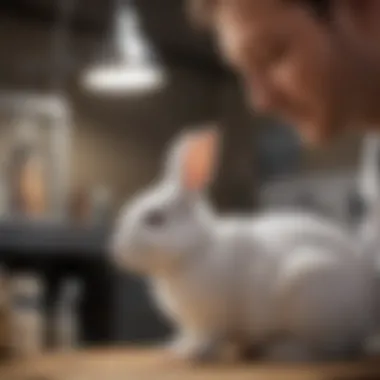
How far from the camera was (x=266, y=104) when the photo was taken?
2.32 feet

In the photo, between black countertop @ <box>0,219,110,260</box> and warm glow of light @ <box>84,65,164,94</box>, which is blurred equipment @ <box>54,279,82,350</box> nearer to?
black countertop @ <box>0,219,110,260</box>

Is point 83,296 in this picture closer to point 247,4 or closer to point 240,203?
point 240,203

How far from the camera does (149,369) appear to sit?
0.66m

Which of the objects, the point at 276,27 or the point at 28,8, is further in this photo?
the point at 28,8

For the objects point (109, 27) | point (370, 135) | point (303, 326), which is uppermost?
point (109, 27)

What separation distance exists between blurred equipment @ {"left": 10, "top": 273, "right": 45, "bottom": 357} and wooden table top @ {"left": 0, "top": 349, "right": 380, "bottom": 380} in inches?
1.3

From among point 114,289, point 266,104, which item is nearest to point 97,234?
point 114,289

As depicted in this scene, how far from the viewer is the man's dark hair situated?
0.63m

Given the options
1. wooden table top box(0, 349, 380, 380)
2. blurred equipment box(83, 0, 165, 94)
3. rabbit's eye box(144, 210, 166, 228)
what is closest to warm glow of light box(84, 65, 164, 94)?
blurred equipment box(83, 0, 165, 94)

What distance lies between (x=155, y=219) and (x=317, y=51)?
202 millimetres

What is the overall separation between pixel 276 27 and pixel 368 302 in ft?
0.79

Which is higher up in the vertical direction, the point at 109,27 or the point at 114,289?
the point at 109,27

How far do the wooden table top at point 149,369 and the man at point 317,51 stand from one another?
16 cm

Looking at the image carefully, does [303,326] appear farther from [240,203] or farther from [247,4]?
[247,4]
